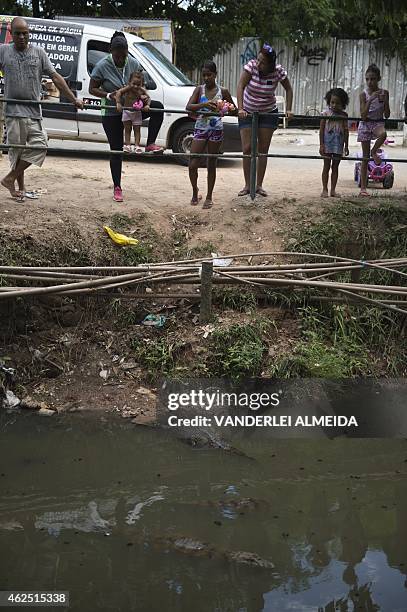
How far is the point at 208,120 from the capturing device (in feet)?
25.8

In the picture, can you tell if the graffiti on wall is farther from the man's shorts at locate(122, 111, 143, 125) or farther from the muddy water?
the muddy water

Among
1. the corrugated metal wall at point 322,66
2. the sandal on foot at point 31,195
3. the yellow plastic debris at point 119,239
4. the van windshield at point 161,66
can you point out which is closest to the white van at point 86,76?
the van windshield at point 161,66

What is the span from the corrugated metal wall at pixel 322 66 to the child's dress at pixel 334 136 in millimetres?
10456

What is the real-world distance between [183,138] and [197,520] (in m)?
7.33

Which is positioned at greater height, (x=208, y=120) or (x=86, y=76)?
(x=86, y=76)

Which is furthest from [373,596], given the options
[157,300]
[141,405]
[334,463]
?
[157,300]

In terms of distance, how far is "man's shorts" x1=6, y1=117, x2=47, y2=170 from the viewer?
742 centimetres

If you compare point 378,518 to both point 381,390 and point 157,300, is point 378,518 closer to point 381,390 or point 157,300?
point 381,390

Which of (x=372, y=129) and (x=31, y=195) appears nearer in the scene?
(x=31, y=195)

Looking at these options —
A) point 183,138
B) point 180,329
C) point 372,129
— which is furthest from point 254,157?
point 183,138

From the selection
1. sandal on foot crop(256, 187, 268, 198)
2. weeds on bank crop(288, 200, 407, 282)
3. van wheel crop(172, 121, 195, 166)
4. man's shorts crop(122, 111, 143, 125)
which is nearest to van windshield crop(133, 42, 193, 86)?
van wheel crop(172, 121, 195, 166)

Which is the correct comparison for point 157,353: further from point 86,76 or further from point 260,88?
point 86,76

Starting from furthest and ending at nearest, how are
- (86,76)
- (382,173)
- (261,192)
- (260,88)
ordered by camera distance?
(86,76), (382,173), (261,192), (260,88)

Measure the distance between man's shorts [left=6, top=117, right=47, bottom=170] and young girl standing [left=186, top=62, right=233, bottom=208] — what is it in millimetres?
1431
